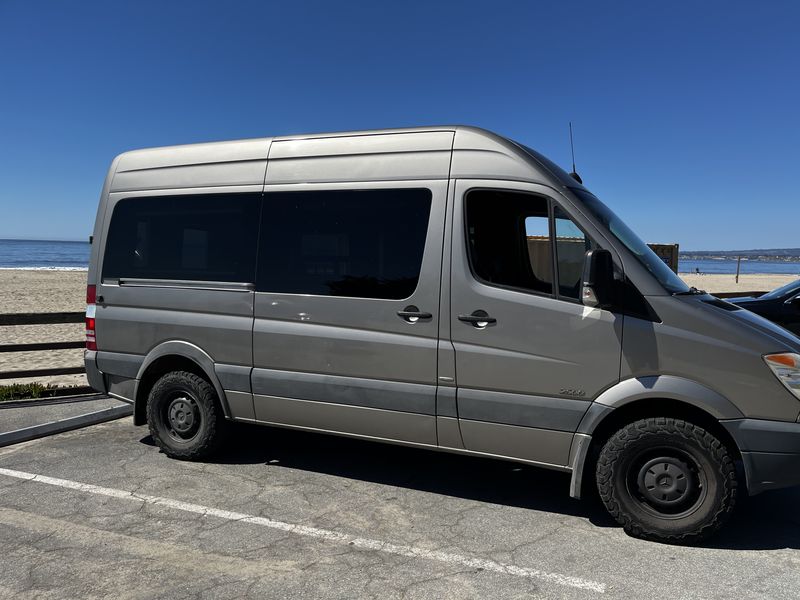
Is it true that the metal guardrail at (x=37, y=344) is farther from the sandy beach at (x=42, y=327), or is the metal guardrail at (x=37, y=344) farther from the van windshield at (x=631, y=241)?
the van windshield at (x=631, y=241)

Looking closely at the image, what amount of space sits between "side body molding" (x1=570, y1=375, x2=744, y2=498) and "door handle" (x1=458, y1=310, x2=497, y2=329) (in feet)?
2.74

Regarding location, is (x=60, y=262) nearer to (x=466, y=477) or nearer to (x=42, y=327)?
(x=42, y=327)

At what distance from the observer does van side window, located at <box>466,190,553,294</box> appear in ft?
13.0

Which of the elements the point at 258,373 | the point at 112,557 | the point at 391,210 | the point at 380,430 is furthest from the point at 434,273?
the point at 112,557

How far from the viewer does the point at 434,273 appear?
4098mm

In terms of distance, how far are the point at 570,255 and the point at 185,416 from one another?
3.48 meters

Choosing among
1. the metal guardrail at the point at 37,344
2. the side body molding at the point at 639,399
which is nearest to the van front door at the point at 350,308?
the side body molding at the point at 639,399

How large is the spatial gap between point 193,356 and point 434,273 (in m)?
2.24

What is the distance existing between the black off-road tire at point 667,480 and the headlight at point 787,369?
19.9 inches

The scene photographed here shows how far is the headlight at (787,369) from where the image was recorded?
3404mm

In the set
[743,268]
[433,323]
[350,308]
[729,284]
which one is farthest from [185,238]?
[743,268]

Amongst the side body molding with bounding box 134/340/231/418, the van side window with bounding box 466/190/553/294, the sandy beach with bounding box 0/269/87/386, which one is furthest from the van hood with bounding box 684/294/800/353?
the sandy beach with bounding box 0/269/87/386

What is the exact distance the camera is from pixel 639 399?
3605mm

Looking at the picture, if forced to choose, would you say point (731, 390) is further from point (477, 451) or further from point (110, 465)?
point (110, 465)
